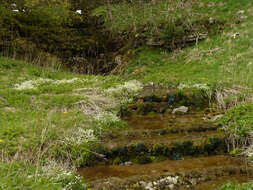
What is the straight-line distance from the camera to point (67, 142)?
5.89 metres

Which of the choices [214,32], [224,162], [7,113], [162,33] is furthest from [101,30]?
[224,162]

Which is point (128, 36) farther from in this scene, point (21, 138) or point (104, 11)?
point (21, 138)

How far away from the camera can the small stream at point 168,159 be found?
4582 mm

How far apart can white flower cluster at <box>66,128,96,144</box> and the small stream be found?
417 millimetres

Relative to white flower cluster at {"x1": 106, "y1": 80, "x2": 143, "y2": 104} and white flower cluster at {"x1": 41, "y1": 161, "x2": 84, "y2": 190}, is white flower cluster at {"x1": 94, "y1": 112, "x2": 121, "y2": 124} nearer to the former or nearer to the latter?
white flower cluster at {"x1": 106, "y1": 80, "x2": 143, "y2": 104}

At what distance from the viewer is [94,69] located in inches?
723

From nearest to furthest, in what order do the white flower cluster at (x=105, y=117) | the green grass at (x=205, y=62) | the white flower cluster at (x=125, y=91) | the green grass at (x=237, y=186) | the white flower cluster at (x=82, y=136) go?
the green grass at (x=237, y=186), the white flower cluster at (x=82, y=136), the white flower cluster at (x=105, y=117), the white flower cluster at (x=125, y=91), the green grass at (x=205, y=62)

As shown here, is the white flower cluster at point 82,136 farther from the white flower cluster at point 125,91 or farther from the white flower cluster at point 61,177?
the white flower cluster at point 125,91

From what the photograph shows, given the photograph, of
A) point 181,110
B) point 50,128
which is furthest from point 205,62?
point 50,128

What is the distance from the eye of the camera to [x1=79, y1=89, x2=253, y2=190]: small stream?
4582mm

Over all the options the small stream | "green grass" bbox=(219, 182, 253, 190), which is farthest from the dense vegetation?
the small stream

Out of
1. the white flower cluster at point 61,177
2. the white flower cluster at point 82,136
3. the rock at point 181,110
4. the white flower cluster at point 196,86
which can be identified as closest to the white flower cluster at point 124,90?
the white flower cluster at point 196,86

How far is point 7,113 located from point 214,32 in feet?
48.8

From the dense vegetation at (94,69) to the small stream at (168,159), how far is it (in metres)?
0.43
